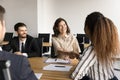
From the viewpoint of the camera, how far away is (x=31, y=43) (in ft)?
12.7

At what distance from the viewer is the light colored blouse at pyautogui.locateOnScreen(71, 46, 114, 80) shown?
2076 mm

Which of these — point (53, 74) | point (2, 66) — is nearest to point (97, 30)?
point (53, 74)

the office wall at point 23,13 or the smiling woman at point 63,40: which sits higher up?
the office wall at point 23,13

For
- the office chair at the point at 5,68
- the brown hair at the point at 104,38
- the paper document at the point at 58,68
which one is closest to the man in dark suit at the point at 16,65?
the office chair at the point at 5,68

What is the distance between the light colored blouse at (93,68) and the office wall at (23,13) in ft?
16.0

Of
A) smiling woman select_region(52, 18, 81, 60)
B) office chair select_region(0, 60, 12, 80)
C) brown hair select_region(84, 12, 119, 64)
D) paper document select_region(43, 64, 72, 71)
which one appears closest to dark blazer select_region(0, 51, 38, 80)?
office chair select_region(0, 60, 12, 80)

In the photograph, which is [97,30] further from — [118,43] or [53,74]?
[53,74]

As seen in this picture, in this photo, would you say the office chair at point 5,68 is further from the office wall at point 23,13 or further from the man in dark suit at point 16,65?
the office wall at point 23,13

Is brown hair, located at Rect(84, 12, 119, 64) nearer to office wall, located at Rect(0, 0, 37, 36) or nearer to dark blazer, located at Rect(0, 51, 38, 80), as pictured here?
dark blazer, located at Rect(0, 51, 38, 80)

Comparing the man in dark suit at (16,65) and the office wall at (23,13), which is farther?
the office wall at (23,13)

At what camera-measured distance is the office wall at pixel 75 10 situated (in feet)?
23.5

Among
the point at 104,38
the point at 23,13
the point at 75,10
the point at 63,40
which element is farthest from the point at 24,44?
the point at 75,10

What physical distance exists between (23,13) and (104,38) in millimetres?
5188

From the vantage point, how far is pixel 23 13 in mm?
6922
